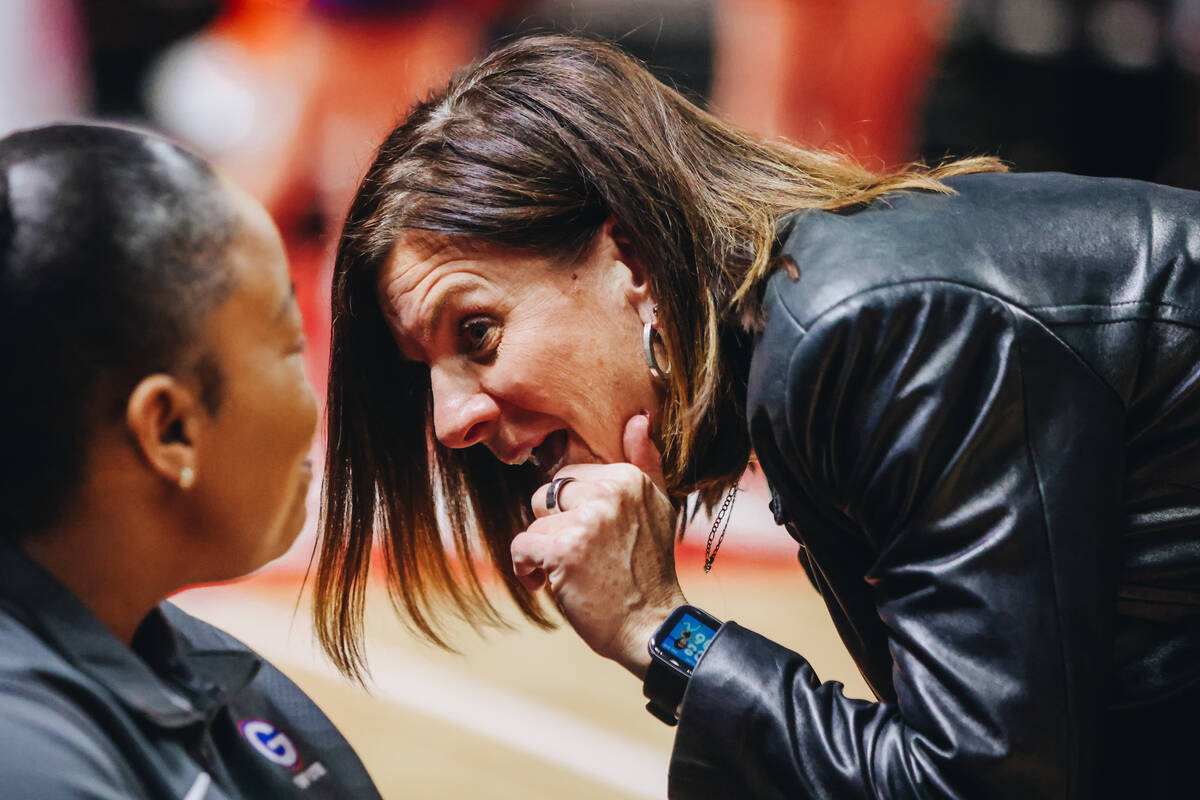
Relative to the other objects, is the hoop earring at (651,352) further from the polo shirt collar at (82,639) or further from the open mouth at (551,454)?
the polo shirt collar at (82,639)

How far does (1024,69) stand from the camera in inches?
185

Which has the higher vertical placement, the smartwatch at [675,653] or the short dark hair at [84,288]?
the short dark hair at [84,288]

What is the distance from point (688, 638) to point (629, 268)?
47cm

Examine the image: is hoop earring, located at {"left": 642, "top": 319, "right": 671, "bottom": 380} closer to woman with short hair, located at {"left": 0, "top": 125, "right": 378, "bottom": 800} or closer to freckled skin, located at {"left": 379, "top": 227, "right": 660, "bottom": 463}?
freckled skin, located at {"left": 379, "top": 227, "right": 660, "bottom": 463}

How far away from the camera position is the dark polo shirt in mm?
781

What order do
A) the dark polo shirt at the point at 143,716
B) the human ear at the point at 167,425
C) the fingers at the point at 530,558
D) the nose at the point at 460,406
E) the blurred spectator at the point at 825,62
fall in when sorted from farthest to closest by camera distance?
1. the blurred spectator at the point at 825,62
2. the nose at the point at 460,406
3. the fingers at the point at 530,558
4. the human ear at the point at 167,425
5. the dark polo shirt at the point at 143,716

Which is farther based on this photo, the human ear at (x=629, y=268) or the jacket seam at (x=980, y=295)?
the human ear at (x=629, y=268)

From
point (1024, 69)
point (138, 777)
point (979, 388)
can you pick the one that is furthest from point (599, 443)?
point (1024, 69)

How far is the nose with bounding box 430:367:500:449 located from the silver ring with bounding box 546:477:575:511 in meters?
0.12

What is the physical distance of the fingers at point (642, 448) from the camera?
149cm

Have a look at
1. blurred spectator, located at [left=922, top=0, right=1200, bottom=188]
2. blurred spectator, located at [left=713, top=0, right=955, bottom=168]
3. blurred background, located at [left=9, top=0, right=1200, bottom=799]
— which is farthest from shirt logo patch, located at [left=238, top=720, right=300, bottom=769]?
blurred spectator, located at [left=922, top=0, right=1200, bottom=188]

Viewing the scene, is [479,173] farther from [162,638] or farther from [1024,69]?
[1024,69]

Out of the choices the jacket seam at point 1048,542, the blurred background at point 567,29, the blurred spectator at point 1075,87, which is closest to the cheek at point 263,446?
the jacket seam at point 1048,542

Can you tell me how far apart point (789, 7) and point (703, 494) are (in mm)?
3406
